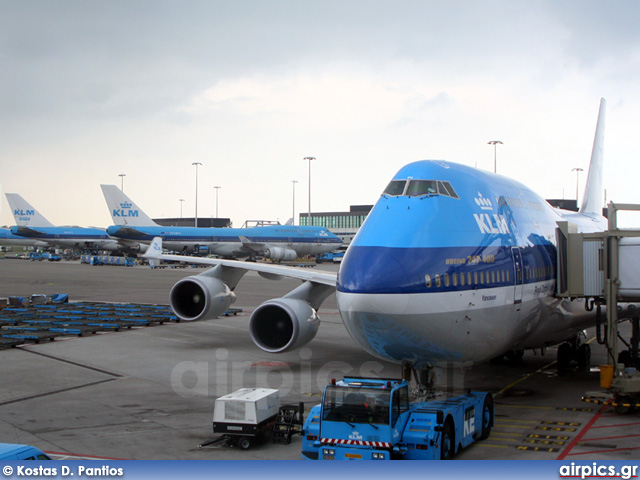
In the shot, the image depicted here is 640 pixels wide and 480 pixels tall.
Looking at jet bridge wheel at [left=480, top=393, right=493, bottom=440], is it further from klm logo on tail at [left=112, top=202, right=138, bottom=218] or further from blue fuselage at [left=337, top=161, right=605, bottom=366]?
klm logo on tail at [left=112, top=202, right=138, bottom=218]

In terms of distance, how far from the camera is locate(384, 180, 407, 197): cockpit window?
1373 centimetres

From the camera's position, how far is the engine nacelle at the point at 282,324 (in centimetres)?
1769

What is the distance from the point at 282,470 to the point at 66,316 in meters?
25.4

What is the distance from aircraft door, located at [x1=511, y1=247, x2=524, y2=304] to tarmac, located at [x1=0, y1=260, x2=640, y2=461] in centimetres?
280

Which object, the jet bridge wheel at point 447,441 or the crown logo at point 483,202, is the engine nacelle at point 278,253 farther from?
the jet bridge wheel at point 447,441

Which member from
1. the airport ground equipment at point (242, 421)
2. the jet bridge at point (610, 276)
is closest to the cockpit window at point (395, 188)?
the airport ground equipment at point (242, 421)

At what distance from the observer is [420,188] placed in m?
13.6

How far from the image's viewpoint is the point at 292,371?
20.6 m

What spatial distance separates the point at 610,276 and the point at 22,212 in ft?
310

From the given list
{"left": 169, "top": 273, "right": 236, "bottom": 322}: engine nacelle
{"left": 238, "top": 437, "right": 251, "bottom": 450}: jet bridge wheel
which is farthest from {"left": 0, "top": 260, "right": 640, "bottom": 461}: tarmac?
{"left": 169, "top": 273, "right": 236, "bottom": 322}: engine nacelle

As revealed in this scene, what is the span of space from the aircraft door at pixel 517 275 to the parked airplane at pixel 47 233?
282 feet

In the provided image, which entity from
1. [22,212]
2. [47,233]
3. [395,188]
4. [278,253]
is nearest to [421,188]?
[395,188]

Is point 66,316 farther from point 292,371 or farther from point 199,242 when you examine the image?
point 199,242

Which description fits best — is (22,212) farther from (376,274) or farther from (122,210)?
(376,274)
